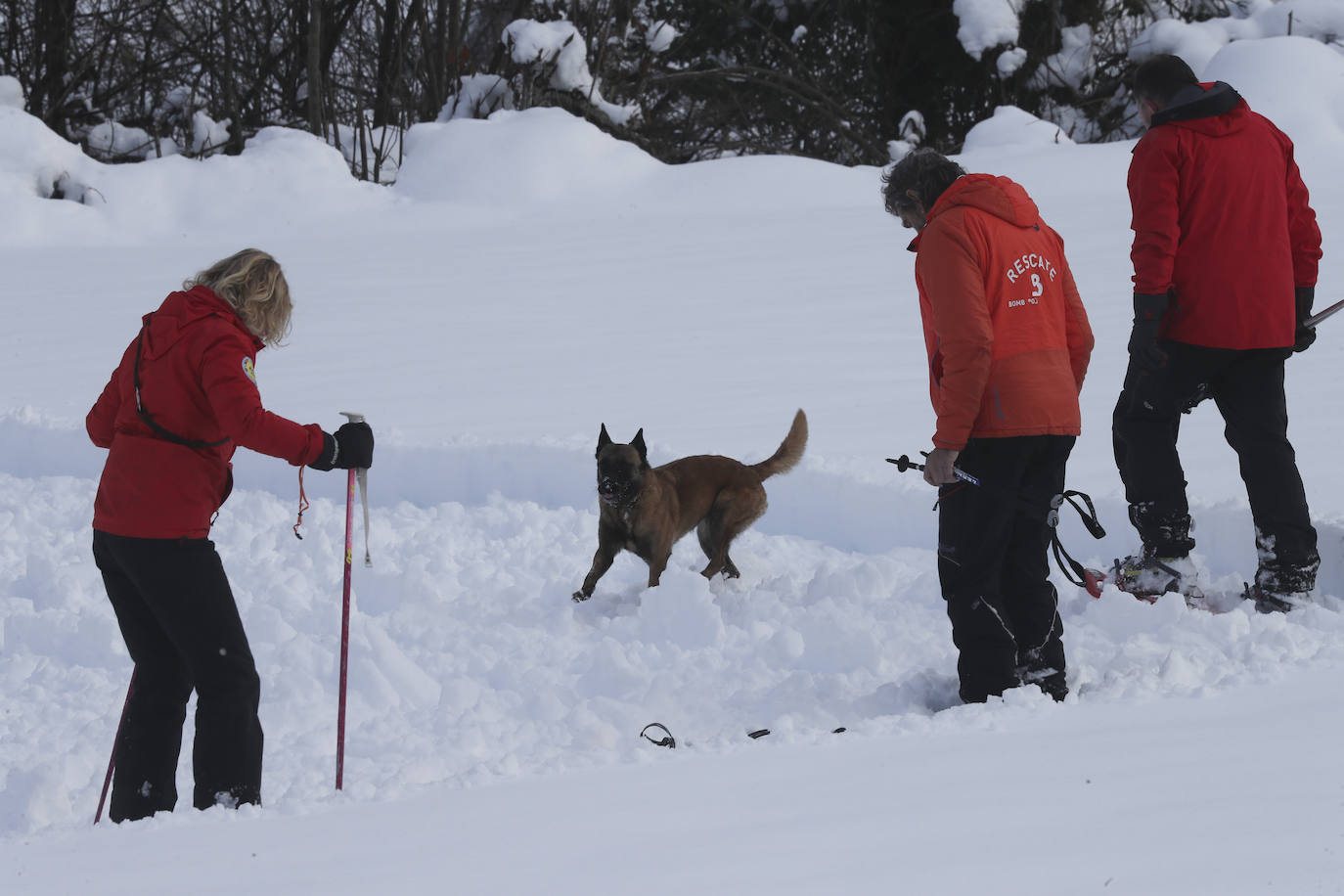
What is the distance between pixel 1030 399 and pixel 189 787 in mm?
2518

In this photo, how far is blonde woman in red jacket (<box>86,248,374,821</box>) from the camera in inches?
107

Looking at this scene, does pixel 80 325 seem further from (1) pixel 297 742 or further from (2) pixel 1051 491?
(2) pixel 1051 491

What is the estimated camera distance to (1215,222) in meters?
3.67

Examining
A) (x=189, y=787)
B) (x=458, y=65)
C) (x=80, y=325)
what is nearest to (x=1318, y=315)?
(x=189, y=787)

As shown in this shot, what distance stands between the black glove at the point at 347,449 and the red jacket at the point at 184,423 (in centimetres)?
5

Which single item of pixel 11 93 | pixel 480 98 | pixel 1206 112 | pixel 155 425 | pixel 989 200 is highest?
pixel 480 98

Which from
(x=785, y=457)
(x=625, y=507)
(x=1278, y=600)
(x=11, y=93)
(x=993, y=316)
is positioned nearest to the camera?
(x=993, y=316)

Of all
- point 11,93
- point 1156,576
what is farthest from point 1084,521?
point 11,93

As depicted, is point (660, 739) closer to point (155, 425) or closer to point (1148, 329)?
point (155, 425)

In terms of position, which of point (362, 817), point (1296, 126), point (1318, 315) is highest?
point (1296, 126)

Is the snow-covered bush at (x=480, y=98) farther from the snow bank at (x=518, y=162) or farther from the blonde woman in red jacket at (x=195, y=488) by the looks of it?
the blonde woman in red jacket at (x=195, y=488)

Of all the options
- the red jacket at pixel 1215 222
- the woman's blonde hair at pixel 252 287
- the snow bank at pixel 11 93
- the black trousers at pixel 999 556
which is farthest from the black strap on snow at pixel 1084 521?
the snow bank at pixel 11 93

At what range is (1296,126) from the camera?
11.7 meters

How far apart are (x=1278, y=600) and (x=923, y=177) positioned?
74.4 inches
